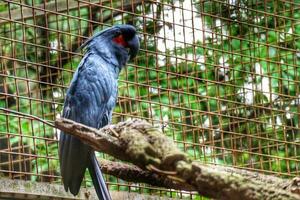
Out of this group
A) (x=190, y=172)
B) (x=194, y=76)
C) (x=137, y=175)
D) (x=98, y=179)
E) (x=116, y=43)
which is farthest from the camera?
(x=194, y=76)

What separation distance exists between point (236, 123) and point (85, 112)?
56.7 inches

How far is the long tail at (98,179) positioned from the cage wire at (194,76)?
90 centimetres

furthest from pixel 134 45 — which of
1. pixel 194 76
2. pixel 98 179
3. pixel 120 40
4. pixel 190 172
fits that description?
pixel 190 172

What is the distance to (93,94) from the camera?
3.51 m

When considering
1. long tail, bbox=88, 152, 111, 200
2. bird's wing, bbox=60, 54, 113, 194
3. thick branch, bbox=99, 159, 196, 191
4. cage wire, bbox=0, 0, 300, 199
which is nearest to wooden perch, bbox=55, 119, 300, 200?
thick branch, bbox=99, 159, 196, 191

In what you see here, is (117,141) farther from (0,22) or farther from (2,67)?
(0,22)

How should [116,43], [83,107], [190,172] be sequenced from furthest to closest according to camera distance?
[116,43]
[83,107]
[190,172]

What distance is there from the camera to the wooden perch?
177 centimetres

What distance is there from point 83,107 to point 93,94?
9cm

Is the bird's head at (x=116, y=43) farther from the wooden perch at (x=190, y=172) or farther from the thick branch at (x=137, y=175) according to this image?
the wooden perch at (x=190, y=172)

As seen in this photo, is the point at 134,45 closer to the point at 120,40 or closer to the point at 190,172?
the point at 120,40

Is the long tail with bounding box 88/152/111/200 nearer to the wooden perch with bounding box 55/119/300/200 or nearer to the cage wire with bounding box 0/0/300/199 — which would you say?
the cage wire with bounding box 0/0/300/199

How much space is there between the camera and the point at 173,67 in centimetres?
468

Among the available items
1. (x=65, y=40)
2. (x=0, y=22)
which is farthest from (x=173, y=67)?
(x=0, y=22)
